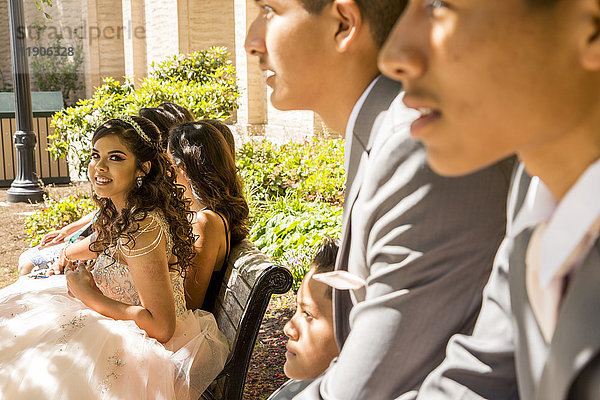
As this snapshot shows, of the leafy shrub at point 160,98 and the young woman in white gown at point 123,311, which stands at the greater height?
the leafy shrub at point 160,98

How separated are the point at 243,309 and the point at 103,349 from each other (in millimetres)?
675

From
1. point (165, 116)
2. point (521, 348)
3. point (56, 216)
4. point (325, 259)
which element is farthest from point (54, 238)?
point (521, 348)

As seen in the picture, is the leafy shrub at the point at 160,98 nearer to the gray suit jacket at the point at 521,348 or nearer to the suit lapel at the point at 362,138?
the suit lapel at the point at 362,138

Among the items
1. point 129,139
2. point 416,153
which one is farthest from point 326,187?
point 416,153

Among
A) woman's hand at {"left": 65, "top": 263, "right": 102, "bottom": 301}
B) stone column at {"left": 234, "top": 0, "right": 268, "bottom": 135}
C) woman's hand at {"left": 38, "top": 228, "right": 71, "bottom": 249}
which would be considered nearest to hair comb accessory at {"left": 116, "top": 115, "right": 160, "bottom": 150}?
woman's hand at {"left": 65, "top": 263, "right": 102, "bottom": 301}

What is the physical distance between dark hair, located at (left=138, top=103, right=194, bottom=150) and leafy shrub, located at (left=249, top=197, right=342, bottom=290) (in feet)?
5.91

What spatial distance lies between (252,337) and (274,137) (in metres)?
10.7

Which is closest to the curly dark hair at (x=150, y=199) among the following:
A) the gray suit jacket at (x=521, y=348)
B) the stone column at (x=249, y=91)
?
the gray suit jacket at (x=521, y=348)

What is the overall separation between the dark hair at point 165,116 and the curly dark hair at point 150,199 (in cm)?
135

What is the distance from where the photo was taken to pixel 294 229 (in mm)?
6809

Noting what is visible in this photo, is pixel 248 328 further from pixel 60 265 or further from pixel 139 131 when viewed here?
pixel 60 265

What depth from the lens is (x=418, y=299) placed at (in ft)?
3.93

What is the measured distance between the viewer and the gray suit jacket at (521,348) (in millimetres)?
756

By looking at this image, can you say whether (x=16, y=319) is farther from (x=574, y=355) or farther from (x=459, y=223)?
(x=574, y=355)
